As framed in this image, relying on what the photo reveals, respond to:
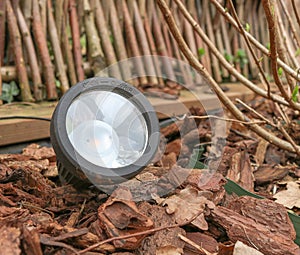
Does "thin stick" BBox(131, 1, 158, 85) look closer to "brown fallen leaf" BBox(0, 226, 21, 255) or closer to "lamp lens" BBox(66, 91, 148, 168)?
"lamp lens" BBox(66, 91, 148, 168)

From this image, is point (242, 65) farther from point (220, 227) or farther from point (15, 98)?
point (220, 227)

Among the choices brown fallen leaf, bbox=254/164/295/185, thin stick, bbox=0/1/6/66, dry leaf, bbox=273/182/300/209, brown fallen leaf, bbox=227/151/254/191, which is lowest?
brown fallen leaf, bbox=254/164/295/185

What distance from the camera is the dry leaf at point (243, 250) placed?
99 cm

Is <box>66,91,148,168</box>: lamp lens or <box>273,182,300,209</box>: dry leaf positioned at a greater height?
<box>66,91,148,168</box>: lamp lens

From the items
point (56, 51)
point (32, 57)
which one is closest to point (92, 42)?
point (56, 51)

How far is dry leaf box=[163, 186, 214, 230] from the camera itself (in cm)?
108

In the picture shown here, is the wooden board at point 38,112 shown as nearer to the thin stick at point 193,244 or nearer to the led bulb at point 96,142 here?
the led bulb at point 96,142

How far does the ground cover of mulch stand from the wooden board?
0.23 meters

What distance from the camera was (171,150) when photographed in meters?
1.67

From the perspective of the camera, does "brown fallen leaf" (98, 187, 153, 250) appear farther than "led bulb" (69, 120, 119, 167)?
No

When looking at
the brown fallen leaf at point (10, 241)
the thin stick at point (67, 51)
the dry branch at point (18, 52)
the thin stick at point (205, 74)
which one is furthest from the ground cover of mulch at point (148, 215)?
the thin stick at point (67, 51)

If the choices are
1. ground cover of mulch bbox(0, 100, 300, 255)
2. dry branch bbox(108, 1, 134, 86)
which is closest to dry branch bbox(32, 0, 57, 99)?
dry branch bbox(108, 1, 134, 86)

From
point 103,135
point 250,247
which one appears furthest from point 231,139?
point 250,247

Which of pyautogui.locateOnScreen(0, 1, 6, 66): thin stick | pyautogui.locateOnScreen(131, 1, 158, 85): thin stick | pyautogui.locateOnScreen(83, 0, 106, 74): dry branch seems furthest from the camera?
pyautogui.locateOnScreen(131, 1, 158, 85): thin stick
